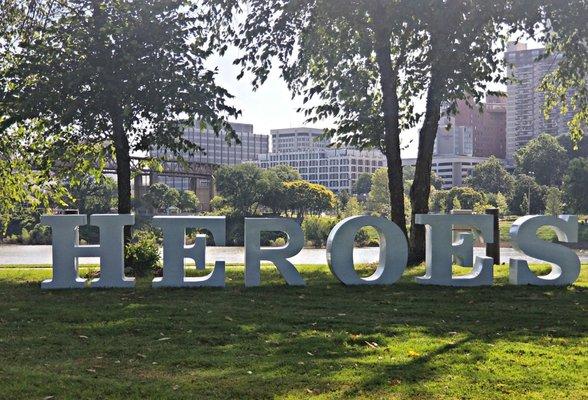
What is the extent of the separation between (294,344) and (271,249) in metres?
5.64

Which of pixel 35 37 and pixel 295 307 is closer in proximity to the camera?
pixel 295 307

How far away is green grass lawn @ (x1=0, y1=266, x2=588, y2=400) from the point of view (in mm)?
7137

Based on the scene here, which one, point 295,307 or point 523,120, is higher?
point 523,120

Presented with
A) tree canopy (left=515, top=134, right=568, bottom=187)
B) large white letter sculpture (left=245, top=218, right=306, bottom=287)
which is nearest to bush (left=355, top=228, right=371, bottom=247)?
large white letter sculpture (left=245, top=218, right=306, bottom=287)

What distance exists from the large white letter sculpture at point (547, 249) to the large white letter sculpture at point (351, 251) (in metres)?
2.21

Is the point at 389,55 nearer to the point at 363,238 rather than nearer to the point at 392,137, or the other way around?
the point at 392,137

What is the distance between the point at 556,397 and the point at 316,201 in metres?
76.6

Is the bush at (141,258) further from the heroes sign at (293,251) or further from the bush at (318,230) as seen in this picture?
the bush at (318,230)

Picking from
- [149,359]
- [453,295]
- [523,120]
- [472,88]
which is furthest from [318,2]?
[523,120]

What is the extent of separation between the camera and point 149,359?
8375 millimetres

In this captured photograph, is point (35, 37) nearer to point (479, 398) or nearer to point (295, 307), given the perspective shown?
point (295, 307)

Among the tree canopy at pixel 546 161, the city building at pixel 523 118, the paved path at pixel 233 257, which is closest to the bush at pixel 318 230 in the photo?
the paved path at pixel 233 257

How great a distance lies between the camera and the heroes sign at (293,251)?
14484mm

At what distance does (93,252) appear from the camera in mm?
14586
